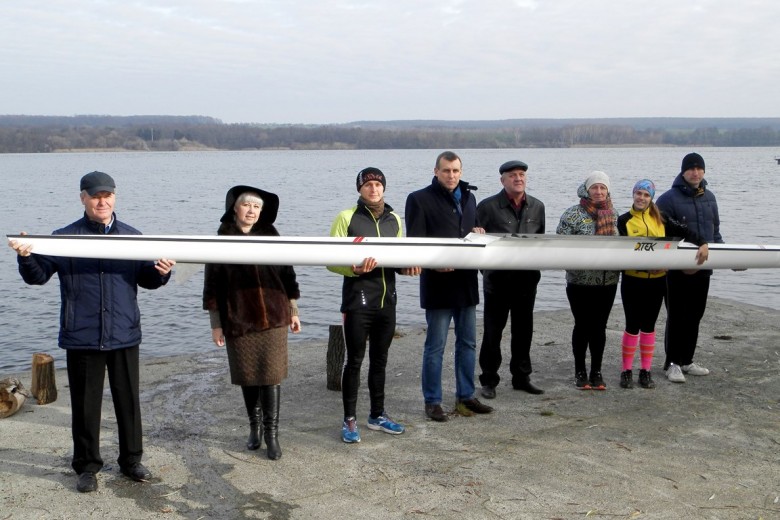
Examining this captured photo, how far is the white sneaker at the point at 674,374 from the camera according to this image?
24.3 feet

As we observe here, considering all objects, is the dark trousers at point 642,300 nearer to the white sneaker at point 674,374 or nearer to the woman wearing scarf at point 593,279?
the woman wearing scarf at point 593,279

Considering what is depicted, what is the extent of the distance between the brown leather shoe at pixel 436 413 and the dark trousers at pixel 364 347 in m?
0.50

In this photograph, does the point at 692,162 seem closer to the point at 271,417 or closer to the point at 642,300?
the point at 642,300

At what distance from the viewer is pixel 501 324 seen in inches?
273

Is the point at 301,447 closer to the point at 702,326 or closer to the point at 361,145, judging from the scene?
the point at 702,326

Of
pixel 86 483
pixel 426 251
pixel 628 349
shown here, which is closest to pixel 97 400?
pixel 86 483

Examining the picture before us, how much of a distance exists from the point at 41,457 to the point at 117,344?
4.11 ft

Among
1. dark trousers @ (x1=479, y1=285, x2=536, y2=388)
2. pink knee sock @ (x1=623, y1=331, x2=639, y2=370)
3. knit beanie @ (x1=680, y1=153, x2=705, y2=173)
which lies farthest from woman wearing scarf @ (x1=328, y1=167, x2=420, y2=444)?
knit beanie @ (x1=680, y1=153, x2=705, y2=173)

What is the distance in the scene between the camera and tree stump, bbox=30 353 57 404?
22.4ft

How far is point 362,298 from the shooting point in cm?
577

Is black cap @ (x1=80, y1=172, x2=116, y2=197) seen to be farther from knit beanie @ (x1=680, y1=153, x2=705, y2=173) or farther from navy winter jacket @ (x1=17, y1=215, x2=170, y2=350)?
knit beanie @ (x1=680, y1=153, x2=705, y2=173)

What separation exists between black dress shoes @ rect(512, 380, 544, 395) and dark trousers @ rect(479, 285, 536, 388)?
0.23m

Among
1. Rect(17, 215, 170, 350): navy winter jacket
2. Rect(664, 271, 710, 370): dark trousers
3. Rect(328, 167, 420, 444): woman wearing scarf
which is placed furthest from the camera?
Rect(664, 271, 710, 370): dark trousers

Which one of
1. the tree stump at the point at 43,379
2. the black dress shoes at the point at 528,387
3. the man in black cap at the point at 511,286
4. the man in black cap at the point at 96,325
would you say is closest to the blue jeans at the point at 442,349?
the man in black cap at the point at 511,286
